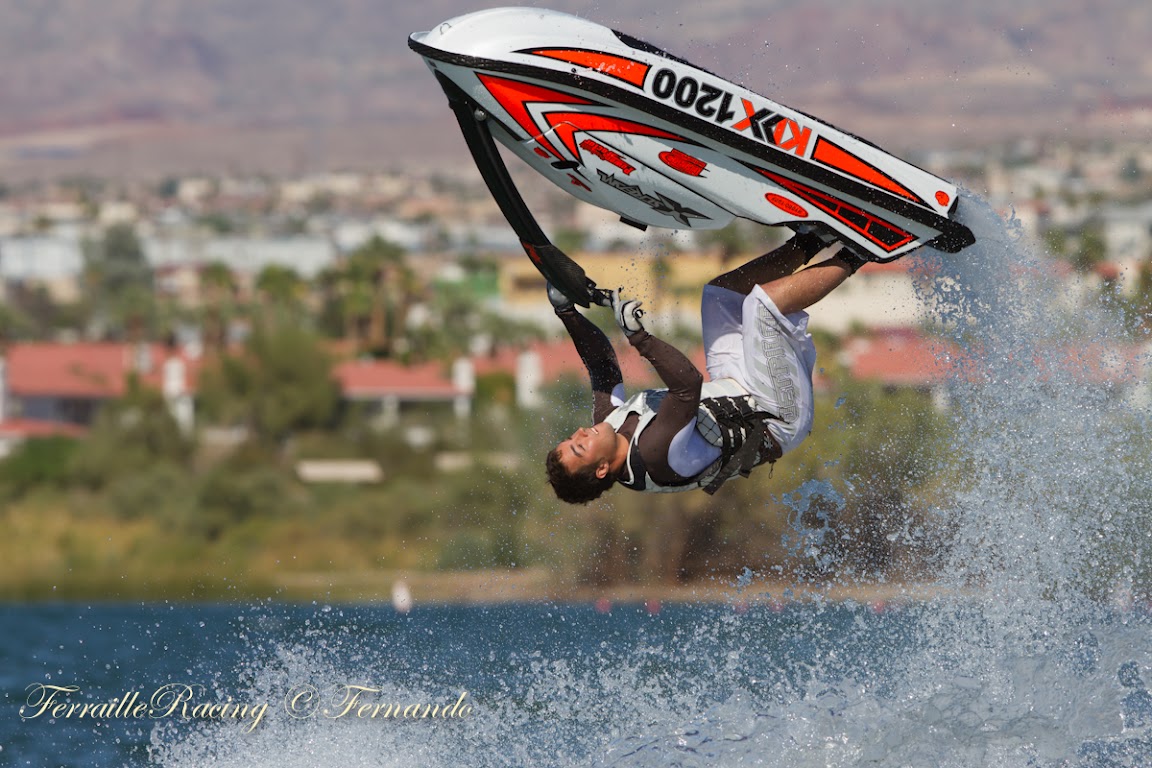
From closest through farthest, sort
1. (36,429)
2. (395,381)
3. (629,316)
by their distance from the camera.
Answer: (629,316)
(36,429)
(395,381)

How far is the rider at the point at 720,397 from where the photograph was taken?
9.34m

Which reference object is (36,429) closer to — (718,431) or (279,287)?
(279,287)

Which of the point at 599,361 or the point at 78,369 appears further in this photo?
the point at 78,369

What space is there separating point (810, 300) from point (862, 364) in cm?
3519

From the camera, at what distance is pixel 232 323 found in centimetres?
7275

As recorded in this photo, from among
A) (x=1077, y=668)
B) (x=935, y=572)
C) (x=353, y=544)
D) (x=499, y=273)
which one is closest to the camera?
(x=1077, y=668)

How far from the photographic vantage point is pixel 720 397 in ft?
31.8

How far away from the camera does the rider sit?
30.6 feet

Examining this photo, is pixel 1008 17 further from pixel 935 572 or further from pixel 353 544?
pixel 935 572

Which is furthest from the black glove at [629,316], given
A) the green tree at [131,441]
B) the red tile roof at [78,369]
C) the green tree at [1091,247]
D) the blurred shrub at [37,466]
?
the red tile roof at [78,369]

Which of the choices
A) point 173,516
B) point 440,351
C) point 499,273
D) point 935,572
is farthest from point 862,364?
point 499,273

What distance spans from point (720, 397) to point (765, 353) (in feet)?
1.20

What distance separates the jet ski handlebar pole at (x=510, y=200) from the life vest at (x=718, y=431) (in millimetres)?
703

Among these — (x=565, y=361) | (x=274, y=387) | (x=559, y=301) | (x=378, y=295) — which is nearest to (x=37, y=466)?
A: (x=274, y=387)
